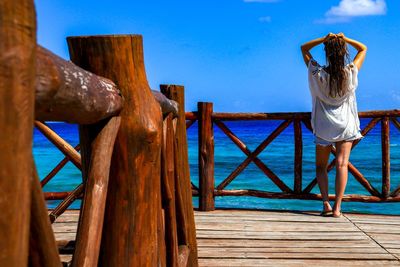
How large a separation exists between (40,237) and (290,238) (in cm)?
437

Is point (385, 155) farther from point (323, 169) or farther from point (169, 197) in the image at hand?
point (169, 197)

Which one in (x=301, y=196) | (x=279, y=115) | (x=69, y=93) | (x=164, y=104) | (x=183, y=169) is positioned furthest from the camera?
(x=301, y=196)

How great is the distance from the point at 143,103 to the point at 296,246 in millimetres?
3338

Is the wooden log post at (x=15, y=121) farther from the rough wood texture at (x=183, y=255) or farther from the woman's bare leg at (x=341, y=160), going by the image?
the woman's bare leg at (x=341, y=160)

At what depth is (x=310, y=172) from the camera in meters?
33.1

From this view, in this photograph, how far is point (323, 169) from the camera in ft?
21.1

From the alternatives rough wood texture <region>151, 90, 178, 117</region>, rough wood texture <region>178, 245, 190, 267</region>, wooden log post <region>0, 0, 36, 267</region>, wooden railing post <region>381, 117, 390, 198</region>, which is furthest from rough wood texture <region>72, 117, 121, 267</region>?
wooden railing post <region>381, 117, 390, 198</region>

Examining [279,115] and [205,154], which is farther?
[279,115]

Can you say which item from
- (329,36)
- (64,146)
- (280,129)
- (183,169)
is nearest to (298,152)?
(280,129)

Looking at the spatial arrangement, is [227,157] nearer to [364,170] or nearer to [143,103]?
[364,170]

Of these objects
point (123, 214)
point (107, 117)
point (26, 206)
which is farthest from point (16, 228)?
point (123, 214)

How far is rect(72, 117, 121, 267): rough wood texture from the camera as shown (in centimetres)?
Answer: 144

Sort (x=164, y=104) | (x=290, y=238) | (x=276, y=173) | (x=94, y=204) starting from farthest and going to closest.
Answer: (x=276, y=173)
(x=290, y=238)
(x=164, y=104)
(x=94, y=204)

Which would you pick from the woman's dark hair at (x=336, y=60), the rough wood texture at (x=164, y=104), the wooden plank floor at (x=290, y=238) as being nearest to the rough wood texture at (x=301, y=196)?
the wooden plank floor at (x=290, y=238)
